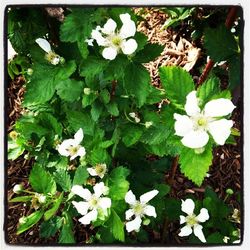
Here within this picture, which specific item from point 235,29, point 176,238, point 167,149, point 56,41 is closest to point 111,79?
point 167,149

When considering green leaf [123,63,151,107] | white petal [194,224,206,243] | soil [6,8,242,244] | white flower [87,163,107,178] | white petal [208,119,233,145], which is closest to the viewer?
white petal [208,119,233,145]

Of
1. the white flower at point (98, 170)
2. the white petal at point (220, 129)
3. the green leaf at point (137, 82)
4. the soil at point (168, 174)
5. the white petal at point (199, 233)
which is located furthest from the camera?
the soil at point (168, 174)

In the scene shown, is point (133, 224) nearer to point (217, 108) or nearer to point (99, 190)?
point (99, 190)

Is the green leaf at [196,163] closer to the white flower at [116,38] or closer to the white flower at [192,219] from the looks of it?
the white flower at [116,38]

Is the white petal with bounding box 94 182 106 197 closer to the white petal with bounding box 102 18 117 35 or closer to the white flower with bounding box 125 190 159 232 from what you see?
the white flower with bounding box 125 190 159 232

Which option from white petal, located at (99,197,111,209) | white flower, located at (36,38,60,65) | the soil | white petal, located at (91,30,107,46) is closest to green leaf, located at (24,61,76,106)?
white flower, located at (36,38,60,65)

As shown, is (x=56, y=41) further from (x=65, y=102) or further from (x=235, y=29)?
(x=235, y=29)

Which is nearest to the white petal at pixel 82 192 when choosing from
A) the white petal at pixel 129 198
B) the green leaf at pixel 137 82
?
the white petal at pixel 129 198
